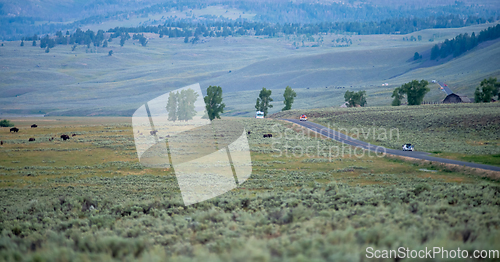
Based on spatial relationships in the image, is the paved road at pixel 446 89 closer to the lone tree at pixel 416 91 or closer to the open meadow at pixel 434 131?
the lone tree at pixel 416 91

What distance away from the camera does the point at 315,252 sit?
816cm

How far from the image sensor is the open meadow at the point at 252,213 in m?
9.10

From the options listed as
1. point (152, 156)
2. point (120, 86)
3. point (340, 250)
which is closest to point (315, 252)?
point (340, 250)

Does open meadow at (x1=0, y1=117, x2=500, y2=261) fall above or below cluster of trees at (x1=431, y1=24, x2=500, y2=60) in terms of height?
below

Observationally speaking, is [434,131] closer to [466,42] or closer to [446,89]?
[446,89]

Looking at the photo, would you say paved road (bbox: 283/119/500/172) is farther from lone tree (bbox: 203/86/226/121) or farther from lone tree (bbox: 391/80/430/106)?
lone tree (bbox: 391/80/430/106)

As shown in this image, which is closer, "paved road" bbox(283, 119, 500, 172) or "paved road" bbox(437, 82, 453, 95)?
"paved road" bbox(283, 119, 500, 172)

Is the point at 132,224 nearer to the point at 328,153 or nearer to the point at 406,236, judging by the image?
the point at 406,236

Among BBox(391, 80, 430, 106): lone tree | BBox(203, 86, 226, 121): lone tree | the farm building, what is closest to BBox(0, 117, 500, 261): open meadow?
BBox(203, 86, 226, 121): lone tree

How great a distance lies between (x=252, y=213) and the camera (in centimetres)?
1453

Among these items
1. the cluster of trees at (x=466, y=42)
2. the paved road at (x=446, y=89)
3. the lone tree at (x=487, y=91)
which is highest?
the cluster of trees at (x=466, y=42)

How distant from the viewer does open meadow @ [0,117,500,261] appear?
29.9 ft

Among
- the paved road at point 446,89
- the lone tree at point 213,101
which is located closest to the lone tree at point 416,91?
the paved road at point 446,89

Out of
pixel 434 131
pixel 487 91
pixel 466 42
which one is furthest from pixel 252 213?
Result: pixel 466 42
